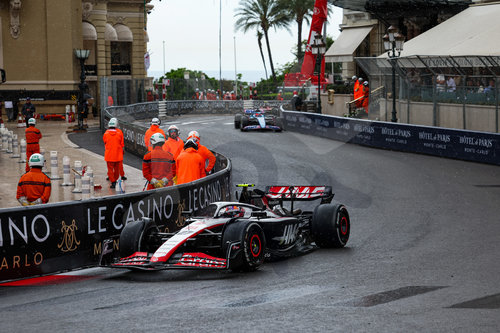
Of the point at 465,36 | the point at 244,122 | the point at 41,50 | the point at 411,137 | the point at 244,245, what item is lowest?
the point at 244,245

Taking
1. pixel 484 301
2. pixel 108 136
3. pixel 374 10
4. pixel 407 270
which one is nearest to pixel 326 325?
pixel 484 301

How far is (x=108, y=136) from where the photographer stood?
19.5 m

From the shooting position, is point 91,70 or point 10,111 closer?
point 10,111

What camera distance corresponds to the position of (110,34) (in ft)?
190

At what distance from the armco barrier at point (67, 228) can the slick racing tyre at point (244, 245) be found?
220cm

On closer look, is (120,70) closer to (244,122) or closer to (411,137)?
(244,122)

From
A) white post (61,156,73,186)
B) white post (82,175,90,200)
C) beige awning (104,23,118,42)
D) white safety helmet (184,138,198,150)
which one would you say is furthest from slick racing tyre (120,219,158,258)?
beige awning (104,23,118,42)

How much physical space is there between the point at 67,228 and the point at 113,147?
28.1 feet

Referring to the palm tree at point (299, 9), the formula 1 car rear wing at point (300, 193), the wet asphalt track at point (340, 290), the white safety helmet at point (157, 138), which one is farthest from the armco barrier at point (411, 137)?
the palm tree at point (299, 9)

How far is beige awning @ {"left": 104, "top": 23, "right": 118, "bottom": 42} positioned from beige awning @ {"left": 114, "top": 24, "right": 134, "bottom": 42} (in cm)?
81

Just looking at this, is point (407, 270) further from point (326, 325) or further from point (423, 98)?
point (423, 98)

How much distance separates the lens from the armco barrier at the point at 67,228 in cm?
1064

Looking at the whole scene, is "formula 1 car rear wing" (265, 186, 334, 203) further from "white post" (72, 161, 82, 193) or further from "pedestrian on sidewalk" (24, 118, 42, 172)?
"pedestrian on sidewalk" (24, 118, 42, 172)

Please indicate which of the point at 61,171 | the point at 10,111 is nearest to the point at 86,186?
the point at 61,171
